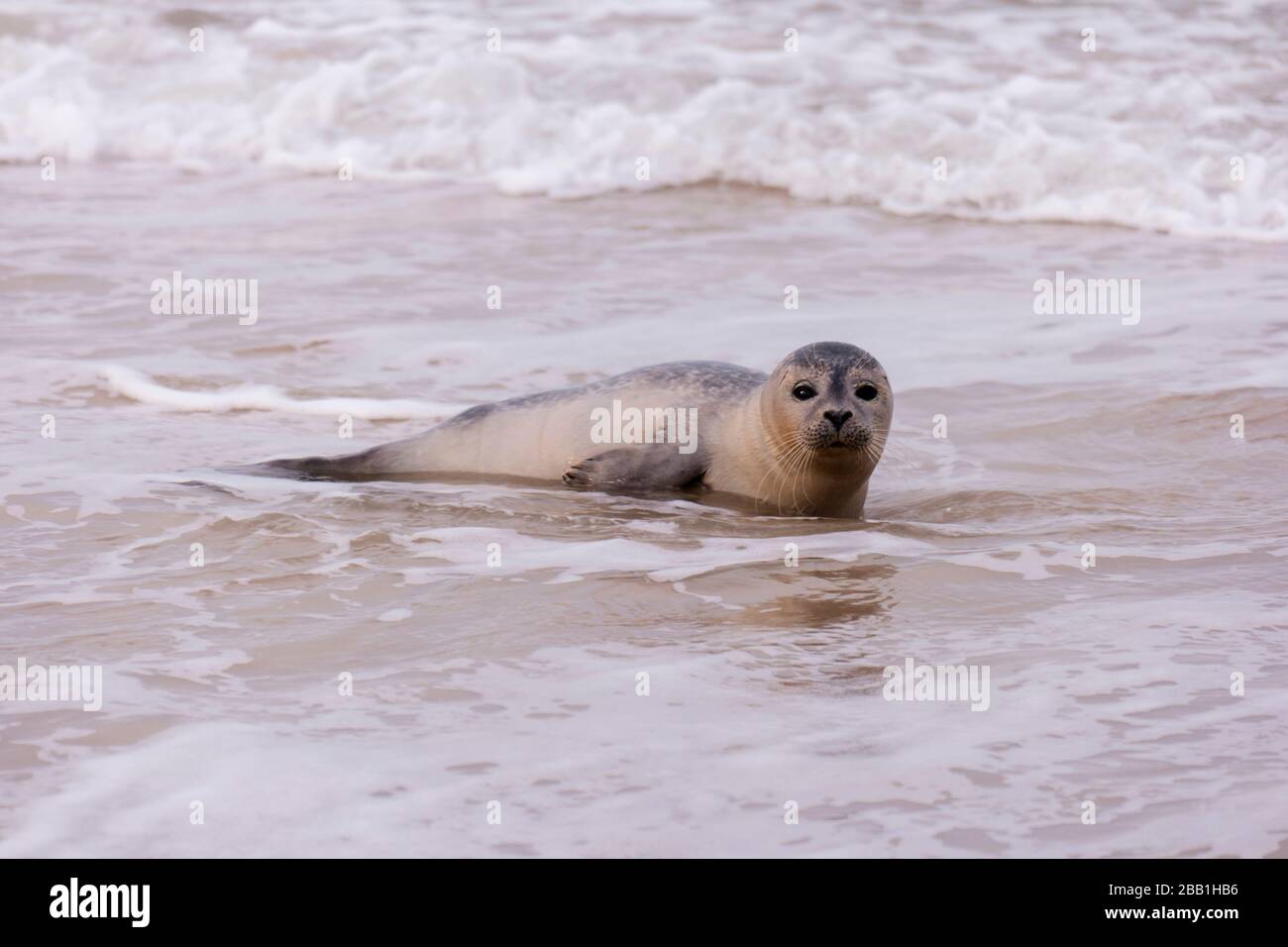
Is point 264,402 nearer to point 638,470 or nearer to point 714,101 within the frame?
point 638,470

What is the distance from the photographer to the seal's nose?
540cm

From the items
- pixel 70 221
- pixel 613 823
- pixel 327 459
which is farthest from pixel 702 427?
pixel 70 221

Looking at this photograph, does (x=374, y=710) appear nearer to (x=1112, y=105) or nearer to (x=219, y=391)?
(x=219, y=391)

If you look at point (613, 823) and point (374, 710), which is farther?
point (374, 710)

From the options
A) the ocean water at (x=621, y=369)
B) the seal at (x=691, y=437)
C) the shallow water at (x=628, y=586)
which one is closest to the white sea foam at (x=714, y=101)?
the ocean water at (x=621, y=369)

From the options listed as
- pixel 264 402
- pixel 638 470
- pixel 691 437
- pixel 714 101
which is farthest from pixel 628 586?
pixel 714 101

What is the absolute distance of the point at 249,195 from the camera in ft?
38.0

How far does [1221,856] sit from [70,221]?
8.81 meters

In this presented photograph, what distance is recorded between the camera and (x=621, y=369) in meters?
7.39

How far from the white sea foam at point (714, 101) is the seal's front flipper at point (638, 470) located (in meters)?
5.90

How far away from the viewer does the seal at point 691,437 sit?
5.52 m

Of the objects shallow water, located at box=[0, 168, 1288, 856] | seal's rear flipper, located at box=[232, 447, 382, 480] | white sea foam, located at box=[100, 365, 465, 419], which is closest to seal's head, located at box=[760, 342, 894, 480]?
shallow water, located at box=[0, 168, 1288, 856]

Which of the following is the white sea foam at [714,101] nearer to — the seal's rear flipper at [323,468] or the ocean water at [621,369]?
the ocean water at [621,369]

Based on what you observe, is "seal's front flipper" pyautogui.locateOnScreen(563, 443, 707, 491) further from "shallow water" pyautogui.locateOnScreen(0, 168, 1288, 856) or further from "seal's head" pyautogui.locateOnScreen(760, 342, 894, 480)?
"seal's head" pyautogui.locateOnScreen(760, 342, 894, 480)
